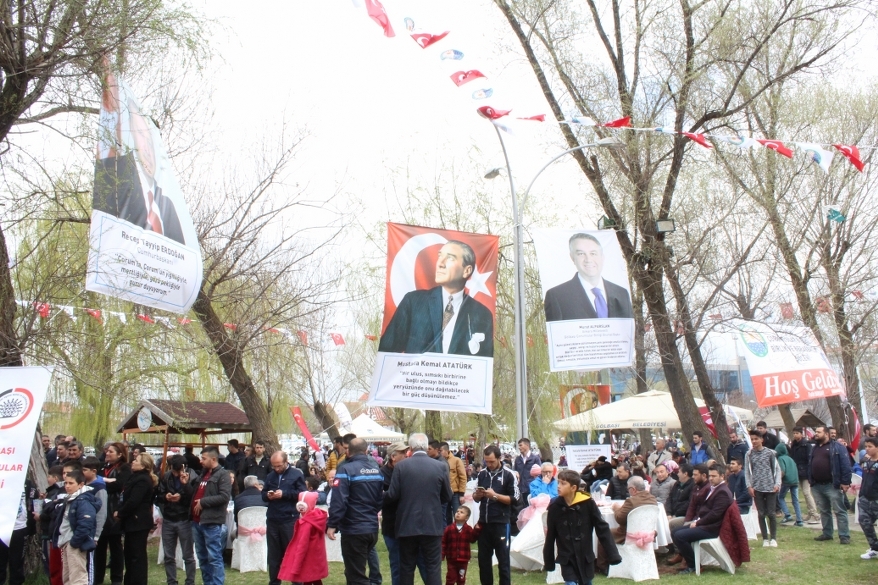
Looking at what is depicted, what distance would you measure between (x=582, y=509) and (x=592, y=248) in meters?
5.36

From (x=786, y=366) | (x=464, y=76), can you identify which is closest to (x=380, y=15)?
(x=464, y=76)

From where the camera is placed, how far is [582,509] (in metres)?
8.51

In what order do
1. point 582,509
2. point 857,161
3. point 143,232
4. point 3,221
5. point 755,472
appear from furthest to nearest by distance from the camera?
point 755,472 → point 857,161 → point 3,221 → point 582,509 → point 143,232

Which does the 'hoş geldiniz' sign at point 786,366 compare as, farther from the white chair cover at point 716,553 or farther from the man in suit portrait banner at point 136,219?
the man in suit portrait banner at point 136,219

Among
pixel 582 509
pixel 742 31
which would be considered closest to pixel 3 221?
pixel 582 509

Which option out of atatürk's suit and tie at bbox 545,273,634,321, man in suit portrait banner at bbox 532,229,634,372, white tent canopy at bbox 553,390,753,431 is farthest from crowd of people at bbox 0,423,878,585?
white tent canopy at bbox 553,390,753,431

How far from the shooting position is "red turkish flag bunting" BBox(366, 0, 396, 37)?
31.5 feet

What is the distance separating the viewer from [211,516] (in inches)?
387

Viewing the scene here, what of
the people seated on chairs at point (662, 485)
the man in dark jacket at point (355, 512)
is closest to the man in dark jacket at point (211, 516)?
the man in dark jacket at point (355, 512)

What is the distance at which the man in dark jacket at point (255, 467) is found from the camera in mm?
13766

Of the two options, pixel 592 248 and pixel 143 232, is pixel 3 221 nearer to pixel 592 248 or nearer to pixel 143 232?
pixel 143 232

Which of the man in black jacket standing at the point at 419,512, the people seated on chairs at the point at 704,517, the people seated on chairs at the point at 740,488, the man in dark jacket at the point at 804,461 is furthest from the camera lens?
the man in dark jacket at the point at 804,461

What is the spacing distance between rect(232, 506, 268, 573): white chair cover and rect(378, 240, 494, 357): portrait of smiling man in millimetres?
3464

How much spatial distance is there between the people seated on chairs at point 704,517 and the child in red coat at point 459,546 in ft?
10.8
